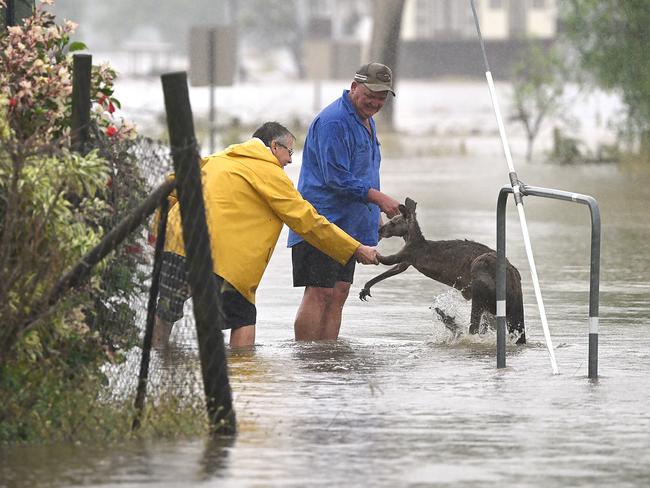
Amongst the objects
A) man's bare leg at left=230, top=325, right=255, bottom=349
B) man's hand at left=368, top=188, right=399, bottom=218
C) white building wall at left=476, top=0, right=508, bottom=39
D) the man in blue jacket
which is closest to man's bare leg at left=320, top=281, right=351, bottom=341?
the man in blue jacket

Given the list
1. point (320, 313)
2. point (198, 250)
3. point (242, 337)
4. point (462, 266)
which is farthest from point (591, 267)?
point (198, 250)

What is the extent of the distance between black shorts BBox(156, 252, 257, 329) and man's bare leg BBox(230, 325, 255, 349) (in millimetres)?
41

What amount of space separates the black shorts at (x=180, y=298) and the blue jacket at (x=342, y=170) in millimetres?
729

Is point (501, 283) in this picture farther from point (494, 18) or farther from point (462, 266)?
point (494, 18)

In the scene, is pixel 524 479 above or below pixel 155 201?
below

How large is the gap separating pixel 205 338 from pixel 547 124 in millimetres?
37915

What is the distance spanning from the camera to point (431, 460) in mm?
8125

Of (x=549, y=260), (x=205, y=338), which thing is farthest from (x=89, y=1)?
(x=205, y=338)

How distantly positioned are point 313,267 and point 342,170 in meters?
0.60

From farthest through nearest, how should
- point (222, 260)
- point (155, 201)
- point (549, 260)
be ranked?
1. point (549, 260)
2. point (222, 260)
3. point (155, 201)

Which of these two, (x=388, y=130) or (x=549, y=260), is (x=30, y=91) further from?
(x=388, y=130)

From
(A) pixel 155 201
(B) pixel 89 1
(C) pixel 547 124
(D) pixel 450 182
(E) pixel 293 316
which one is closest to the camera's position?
(A) pixel 155 201

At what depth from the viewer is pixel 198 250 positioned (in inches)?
334

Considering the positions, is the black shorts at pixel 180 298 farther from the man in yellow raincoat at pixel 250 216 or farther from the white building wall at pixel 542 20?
the white building wall at pixel 542 20
